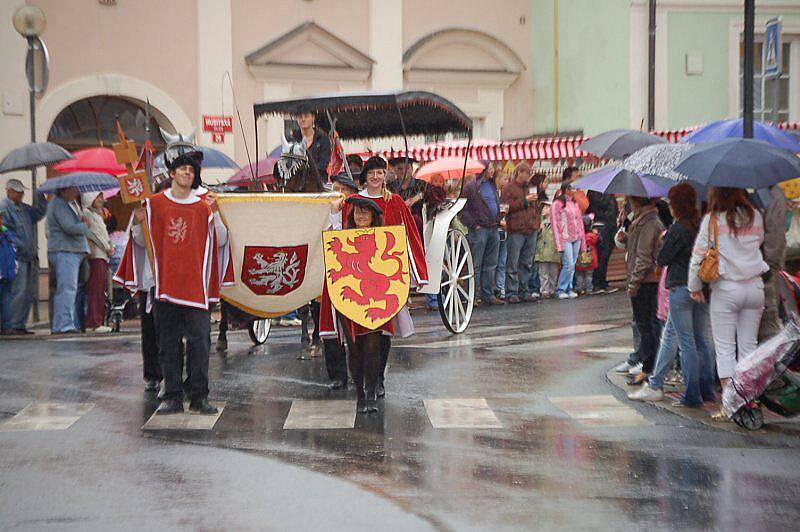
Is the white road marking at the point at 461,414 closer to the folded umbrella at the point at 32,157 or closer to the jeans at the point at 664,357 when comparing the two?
the jeans at the point at 664,357

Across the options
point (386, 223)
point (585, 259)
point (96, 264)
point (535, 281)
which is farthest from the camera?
point (585, 259)

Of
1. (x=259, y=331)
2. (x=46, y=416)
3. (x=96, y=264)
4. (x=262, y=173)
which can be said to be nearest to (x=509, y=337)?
(x=259, y=331)

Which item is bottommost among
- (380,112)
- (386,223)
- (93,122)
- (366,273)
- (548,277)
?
(548,277)

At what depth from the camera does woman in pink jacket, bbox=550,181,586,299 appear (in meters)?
19.1

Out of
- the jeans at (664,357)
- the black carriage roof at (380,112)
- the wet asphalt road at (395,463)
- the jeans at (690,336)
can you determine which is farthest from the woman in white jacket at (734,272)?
the black carriage roof at (380,112)

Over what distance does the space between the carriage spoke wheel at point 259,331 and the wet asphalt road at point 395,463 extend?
142 centimetres

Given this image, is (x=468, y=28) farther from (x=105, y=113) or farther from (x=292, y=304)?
(x=292, y=304)

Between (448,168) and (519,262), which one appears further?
(519,262)

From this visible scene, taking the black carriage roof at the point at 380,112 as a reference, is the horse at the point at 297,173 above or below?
below

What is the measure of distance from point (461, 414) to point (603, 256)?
11041 millimetres

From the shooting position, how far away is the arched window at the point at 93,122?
856 inches

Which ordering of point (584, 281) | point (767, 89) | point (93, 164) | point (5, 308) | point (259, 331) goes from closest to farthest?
1. point (259, 331)
2. point (5, 308)
3. point (93, 164)
4. point (584, 281)
5. point (767, 89)

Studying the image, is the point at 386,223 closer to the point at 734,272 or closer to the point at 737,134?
the point at 734,272

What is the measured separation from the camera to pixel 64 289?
1583cm
